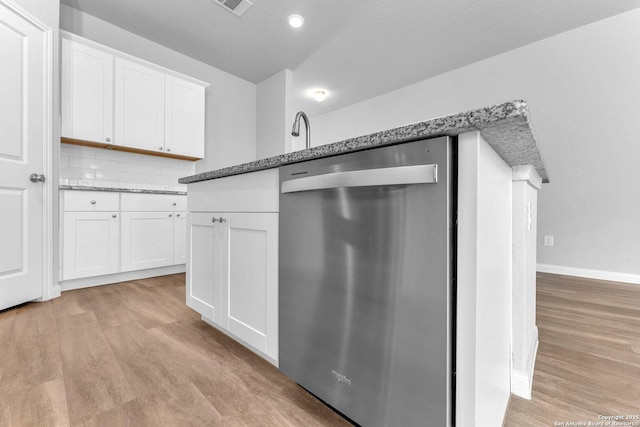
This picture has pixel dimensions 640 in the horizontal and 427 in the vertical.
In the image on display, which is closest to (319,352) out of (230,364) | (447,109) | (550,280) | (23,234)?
(230,364)

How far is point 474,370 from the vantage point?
21.2 inches

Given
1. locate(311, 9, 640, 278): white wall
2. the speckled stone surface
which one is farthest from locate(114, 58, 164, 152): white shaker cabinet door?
locate(311, 9, 640, 278): white wall

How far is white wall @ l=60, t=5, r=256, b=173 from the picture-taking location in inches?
110

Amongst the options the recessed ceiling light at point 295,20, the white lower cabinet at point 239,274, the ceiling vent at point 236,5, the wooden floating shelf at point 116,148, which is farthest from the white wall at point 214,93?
the white lower cabinet at point 239,274

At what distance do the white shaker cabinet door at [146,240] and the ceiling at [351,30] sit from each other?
1.99m

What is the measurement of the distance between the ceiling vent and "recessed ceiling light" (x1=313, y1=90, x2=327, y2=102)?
76.0 inches

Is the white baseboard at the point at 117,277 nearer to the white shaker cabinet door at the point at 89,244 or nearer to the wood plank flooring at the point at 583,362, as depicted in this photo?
the white shaker cabinet door at the point at 89,244

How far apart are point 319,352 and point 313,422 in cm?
24

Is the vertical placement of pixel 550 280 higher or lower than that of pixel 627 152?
lower

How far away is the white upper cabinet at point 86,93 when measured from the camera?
2363 millimetres

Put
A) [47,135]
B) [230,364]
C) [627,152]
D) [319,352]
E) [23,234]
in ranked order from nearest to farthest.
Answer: [319,352] → [230,364] → [23,234] → [47,135] → [627,152]

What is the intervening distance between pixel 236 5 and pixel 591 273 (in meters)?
4.41

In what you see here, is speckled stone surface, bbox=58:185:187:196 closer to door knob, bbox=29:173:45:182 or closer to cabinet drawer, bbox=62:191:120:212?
cabinet drawer, bbox=62:191:120:212

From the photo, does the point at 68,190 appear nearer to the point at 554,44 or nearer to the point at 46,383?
the point at 46,383
